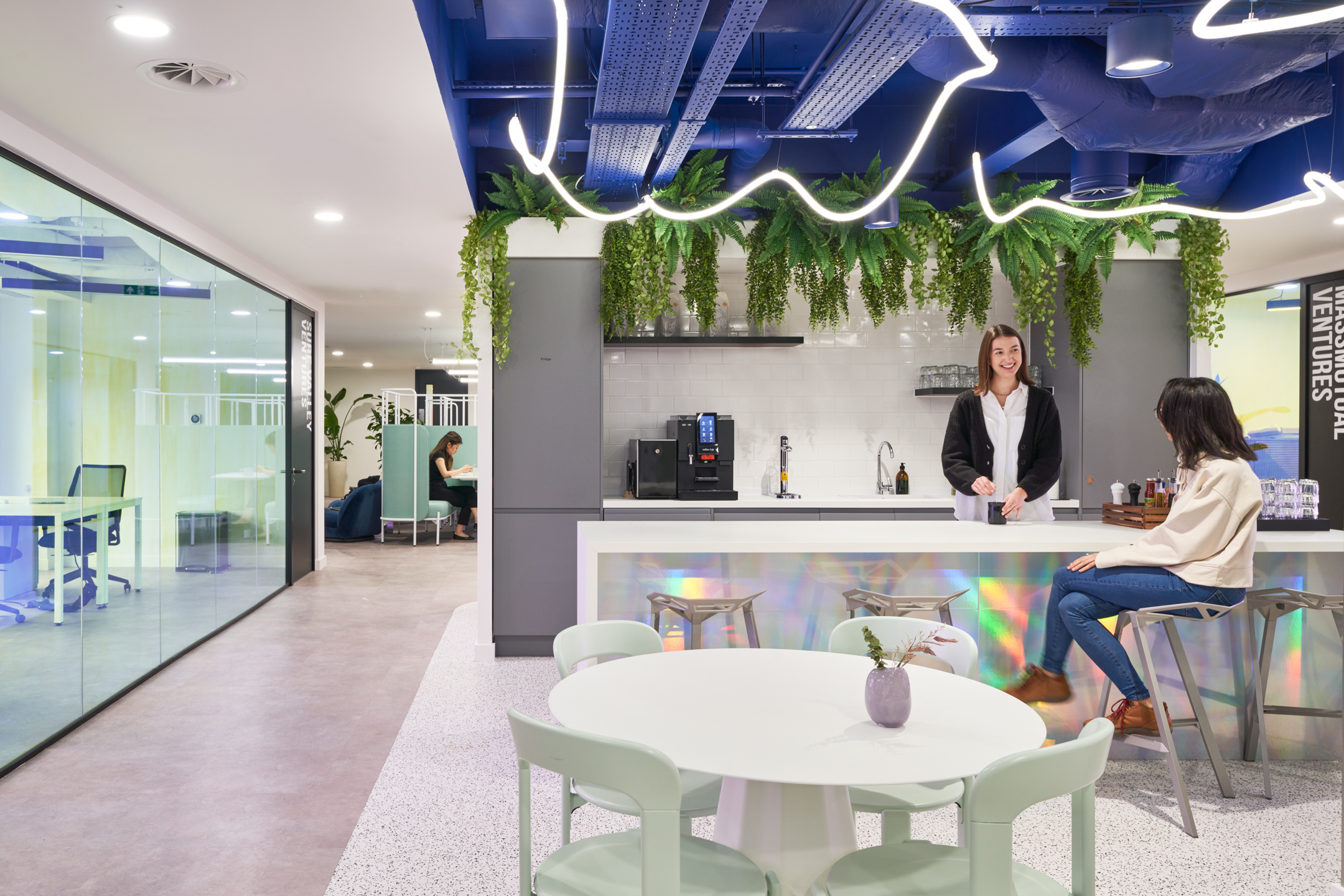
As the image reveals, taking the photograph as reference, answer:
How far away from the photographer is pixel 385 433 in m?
10.6

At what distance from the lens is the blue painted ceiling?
3115 mm

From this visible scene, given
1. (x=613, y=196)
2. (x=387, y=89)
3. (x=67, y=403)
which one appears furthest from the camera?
(x=613, y=196)

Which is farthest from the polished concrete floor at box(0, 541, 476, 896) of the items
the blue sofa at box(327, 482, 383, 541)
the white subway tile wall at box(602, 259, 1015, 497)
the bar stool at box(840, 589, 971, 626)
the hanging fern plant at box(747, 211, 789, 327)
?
the blue sofa at box(327, 482, 383, 541)

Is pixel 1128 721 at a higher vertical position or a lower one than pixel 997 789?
lower

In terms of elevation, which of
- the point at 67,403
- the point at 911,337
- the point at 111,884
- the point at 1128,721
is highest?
the point at 911,337

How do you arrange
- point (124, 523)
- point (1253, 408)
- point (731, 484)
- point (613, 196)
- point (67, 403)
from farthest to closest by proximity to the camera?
point (1253, 408) → point (731, 484) → point (613, 196) → point (124, 523) → point (67, 403)

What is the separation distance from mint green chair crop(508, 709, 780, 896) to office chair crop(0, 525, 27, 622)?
2.78 meters

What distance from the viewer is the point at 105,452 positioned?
13.7 ft

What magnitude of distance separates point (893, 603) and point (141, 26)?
3192 mm

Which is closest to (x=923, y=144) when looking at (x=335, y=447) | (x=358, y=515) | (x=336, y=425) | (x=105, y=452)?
(x=105, y=452)

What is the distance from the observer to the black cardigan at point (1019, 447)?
4.01 m

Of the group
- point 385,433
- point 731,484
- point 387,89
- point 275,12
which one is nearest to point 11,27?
point 275,12

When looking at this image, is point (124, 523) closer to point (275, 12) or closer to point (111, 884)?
point (111, 884)

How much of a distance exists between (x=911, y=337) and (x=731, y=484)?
1.87m
